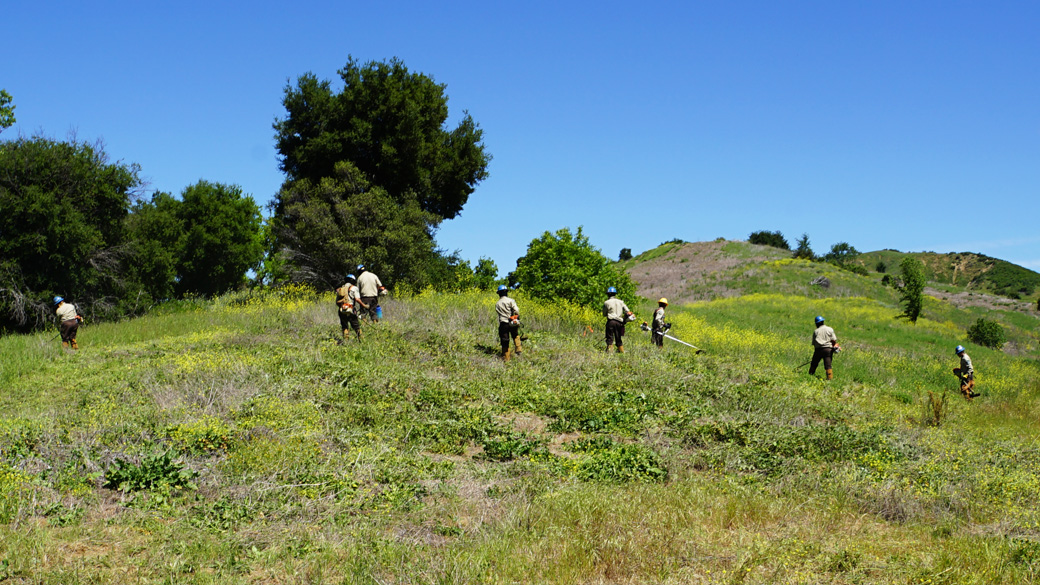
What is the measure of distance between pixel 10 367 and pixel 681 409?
44.5 ft

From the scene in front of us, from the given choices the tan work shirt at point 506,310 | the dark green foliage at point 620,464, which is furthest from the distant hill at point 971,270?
the dark green foliage at point 620,464

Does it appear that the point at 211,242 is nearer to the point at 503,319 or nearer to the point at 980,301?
the point at 503,319

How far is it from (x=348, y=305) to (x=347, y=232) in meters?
12.8

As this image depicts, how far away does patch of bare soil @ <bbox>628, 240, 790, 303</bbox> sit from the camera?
55438 millimetres

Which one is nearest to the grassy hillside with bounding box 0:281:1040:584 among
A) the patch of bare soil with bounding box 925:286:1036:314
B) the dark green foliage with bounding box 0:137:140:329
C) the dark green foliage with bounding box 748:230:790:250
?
the dark green foliage with bounding box 0:137:140:329

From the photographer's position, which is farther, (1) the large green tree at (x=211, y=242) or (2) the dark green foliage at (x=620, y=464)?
A: (1) the large green tree at (x=211, y=242)

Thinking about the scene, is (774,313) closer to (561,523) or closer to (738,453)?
(738,453)

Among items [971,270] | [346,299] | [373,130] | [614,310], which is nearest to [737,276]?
[373,130]

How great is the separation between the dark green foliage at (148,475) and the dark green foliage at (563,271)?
16.3 meters

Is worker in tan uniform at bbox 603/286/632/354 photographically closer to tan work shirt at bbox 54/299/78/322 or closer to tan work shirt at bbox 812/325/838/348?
tan work shirt at bbox 812/325/838/348

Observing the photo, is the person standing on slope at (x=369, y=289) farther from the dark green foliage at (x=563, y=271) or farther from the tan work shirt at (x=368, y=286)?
the dark green foliage at (x=563, y=271)

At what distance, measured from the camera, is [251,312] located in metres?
20.9

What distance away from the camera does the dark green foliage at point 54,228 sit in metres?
25.6

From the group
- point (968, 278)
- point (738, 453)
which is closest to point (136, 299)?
Result: point (738, 453)
